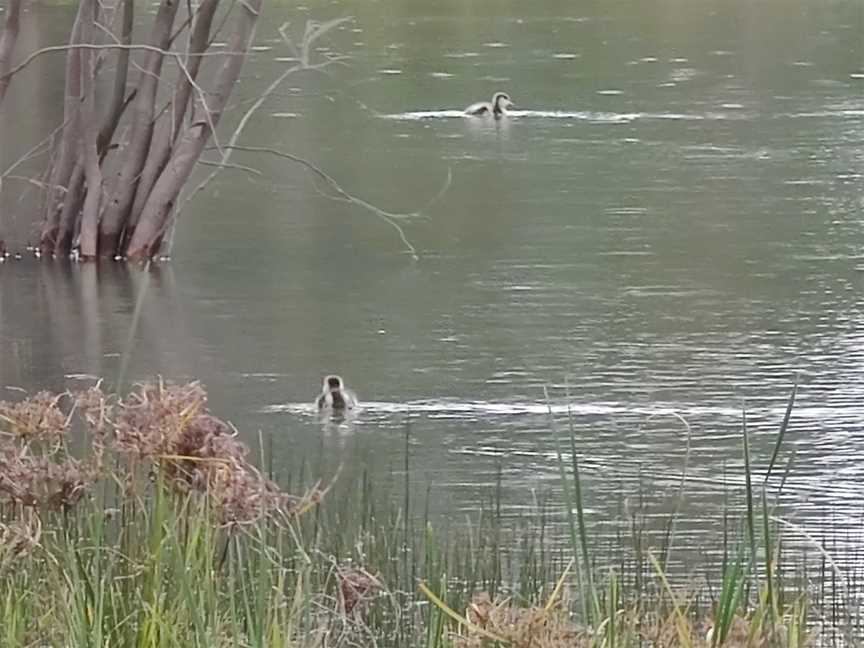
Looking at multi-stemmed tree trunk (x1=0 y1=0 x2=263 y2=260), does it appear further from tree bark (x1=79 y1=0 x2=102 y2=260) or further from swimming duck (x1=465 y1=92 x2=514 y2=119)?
swimming duck (x1=465 y1=92 x2=514 y2=119)

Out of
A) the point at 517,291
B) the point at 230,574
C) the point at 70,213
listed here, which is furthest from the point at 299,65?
the point at 230,574

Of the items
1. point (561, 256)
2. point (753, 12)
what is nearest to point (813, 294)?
point (561, 256)

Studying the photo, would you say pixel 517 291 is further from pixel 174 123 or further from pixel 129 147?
pixel 129 147

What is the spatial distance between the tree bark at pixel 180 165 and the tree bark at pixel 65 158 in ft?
1.90

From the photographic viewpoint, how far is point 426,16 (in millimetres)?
39000

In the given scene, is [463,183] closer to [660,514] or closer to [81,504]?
[660,514]

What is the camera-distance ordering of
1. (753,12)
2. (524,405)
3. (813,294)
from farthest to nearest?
1. (753,12)
2. (813,294)
3. (524,405)

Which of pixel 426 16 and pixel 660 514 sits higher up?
pixel 426 16

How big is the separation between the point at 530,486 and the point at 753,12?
30800mm

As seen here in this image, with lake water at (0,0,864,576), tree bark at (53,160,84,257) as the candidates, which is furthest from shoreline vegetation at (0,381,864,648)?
tree bark at (53,160,84,257)

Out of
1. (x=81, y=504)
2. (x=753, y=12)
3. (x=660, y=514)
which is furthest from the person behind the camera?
Result: (x=753, y=12)

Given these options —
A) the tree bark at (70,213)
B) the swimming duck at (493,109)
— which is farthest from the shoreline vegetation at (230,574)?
the swimming duck at (493,109)

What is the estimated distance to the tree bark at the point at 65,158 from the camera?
14.4 metres

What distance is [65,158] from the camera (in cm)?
1475
